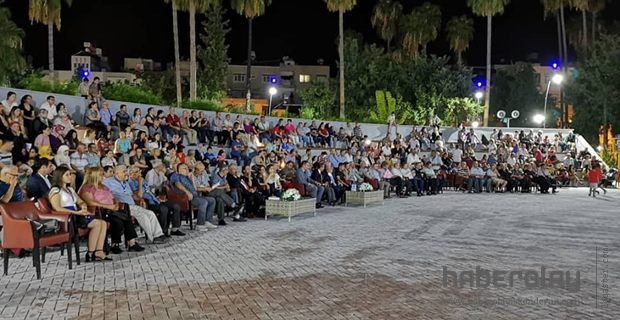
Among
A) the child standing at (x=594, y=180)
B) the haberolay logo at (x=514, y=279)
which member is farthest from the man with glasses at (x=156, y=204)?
the child standing at (x=594, y=180)

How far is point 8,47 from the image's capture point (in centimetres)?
3381

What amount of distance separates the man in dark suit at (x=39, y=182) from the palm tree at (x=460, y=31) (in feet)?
142

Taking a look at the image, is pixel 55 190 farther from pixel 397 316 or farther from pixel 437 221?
pixel 437 221

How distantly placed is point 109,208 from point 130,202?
0.90 m

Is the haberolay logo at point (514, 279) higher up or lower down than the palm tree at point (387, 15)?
lower down

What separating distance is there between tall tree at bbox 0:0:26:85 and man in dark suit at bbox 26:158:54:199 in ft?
73.1

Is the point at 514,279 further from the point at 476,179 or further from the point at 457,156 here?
the point at 457,156

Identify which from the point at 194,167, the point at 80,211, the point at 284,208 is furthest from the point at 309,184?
the point at 80,211

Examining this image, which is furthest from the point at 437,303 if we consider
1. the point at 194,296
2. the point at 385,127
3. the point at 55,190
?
the point at 385,127

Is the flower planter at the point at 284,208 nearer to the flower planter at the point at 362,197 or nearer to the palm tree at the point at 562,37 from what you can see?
the flower planter at the point at 362,197

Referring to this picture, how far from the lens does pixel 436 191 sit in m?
23.5

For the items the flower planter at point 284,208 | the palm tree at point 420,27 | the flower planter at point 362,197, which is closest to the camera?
the flower planter at point 284,208

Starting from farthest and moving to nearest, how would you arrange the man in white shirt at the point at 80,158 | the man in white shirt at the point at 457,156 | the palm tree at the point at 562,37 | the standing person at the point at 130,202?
the palm tree at the point at 562,37, the man in white shirt at the point at 457,156, the man in white shirt at the point at 80,158, the standing person at the point at 130,202

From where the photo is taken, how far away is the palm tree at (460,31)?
4981cm
